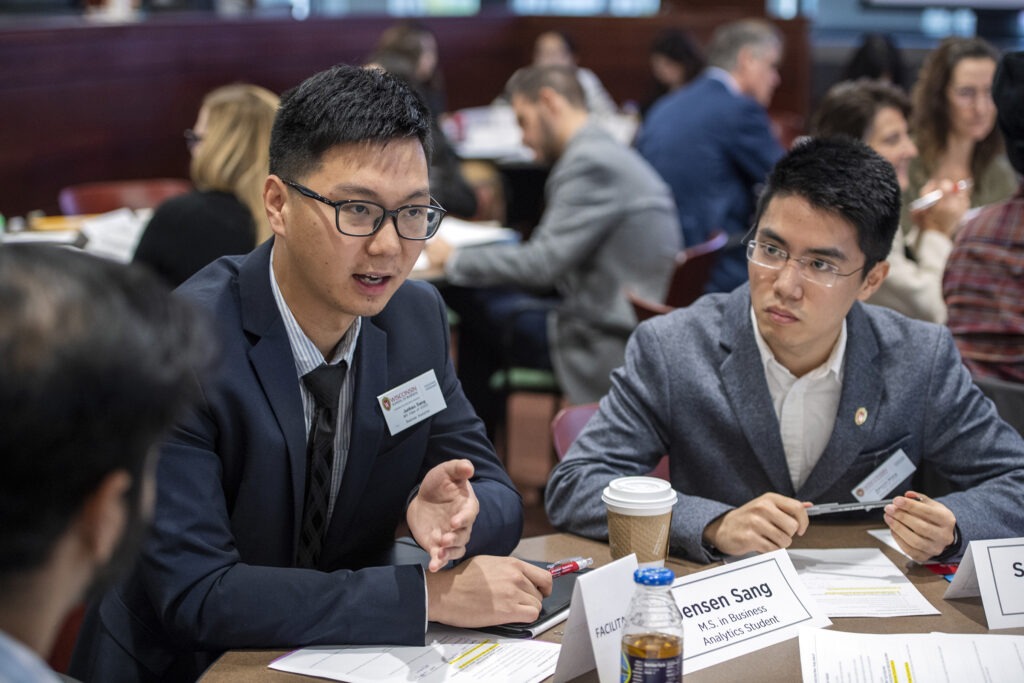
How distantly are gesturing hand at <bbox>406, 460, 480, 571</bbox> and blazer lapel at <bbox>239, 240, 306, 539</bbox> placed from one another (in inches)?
7.1

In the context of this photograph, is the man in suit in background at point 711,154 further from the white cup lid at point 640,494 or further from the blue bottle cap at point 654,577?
the blue bottle cap at point 654,577

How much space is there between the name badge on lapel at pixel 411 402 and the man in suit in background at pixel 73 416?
2.90 ft

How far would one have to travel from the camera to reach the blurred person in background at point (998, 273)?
2.66 m

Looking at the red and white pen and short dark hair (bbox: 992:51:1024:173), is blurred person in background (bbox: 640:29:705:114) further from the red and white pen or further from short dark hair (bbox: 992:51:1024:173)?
the red and white pen

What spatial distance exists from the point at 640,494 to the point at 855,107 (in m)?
2.72

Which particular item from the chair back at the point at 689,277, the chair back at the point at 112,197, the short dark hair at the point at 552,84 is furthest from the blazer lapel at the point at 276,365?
the short dark hair at the point at 552,84

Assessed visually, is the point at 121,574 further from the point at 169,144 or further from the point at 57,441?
the point at 169,144

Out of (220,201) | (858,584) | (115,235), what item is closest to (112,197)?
(115,235)

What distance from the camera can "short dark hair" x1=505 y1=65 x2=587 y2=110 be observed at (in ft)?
15.0

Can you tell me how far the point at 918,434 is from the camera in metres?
2.01

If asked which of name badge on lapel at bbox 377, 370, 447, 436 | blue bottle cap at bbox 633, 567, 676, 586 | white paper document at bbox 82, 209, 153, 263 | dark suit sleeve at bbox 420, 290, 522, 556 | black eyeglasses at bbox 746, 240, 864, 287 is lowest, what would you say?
white paper document at bbox 82, 209, 153, 263

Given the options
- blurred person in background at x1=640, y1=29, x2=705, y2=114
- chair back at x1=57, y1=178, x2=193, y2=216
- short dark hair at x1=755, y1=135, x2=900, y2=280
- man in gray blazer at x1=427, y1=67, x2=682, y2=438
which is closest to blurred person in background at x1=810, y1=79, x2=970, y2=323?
man in gray blazer at x1=427, y1=67, x2=682, y2=438

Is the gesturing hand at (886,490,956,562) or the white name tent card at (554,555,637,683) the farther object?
the gesturing hand at (886,490,956,562)

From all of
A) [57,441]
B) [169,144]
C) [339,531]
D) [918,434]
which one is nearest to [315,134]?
[339,531]
